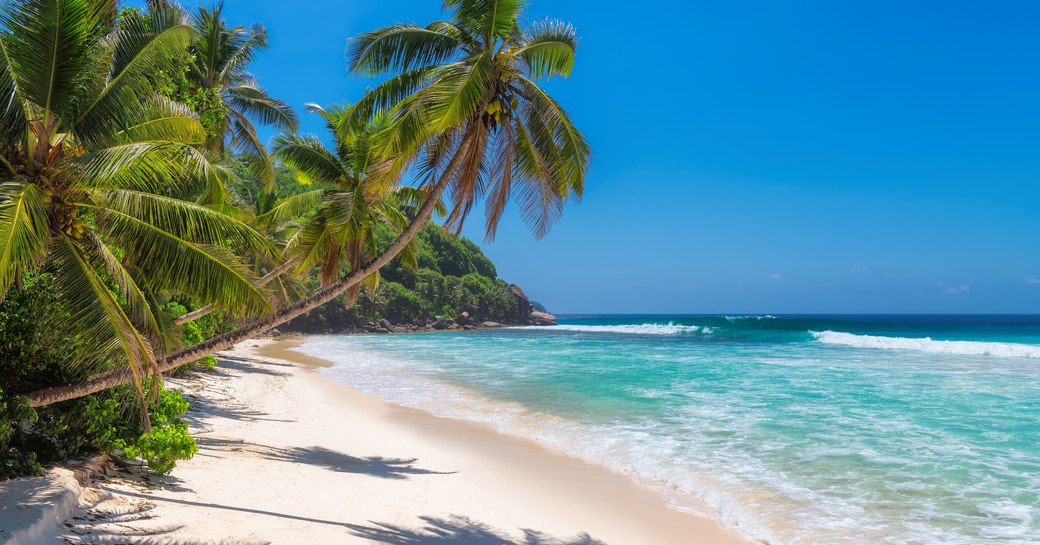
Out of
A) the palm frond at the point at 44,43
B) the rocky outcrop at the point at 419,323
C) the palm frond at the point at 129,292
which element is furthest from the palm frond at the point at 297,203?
the rocky outcrop at the point at 419,323

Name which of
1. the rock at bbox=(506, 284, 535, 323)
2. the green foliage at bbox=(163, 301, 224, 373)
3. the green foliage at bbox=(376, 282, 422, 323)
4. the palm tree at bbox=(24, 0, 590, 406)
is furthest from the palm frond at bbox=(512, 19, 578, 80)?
A: the rock at bbox=(506, 284, 535, 323)

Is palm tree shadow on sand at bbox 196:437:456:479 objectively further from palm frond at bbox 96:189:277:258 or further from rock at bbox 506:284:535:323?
rock at bbox 506:284:535:323

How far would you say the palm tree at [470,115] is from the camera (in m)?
7.65

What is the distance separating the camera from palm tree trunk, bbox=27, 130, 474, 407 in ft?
18.6

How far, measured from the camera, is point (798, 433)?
452 inches

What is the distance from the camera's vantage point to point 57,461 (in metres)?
5.82

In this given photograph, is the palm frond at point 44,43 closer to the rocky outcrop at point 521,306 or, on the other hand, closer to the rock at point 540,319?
the rocky outcrop at point 521,306

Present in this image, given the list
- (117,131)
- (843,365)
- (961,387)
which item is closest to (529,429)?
(117,131)

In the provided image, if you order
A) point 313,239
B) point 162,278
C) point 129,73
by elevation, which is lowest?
point 162,278

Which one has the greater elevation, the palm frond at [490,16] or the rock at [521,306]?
the palm frond at [490,16]

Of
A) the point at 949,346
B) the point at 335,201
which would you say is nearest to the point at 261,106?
the point at 335,201

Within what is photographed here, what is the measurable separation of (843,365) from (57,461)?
28.3 m

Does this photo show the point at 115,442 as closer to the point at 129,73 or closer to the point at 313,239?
the point at 129,73

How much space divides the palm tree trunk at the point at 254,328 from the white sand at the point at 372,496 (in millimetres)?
947
